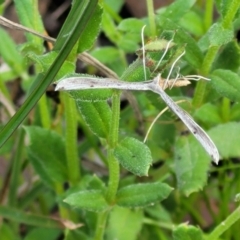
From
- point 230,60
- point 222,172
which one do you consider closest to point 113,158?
point 230,60

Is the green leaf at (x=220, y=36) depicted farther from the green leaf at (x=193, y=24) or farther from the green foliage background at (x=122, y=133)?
the green leaf at (x=193, y=24)

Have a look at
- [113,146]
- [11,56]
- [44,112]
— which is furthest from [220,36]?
[11,56]

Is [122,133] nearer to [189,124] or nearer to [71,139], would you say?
[71,139]

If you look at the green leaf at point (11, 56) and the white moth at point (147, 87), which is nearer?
the white moth at point (147, 87)

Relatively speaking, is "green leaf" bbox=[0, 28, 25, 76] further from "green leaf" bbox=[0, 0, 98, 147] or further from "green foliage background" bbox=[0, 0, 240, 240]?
"green leaf" bbox=[0, 0, 98, 147]

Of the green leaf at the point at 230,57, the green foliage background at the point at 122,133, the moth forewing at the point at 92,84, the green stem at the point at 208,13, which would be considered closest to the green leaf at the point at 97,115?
the green foliage background at the point at 122,133

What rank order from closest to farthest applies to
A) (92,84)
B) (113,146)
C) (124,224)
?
(92,84)
(113,146)
(124,224)
